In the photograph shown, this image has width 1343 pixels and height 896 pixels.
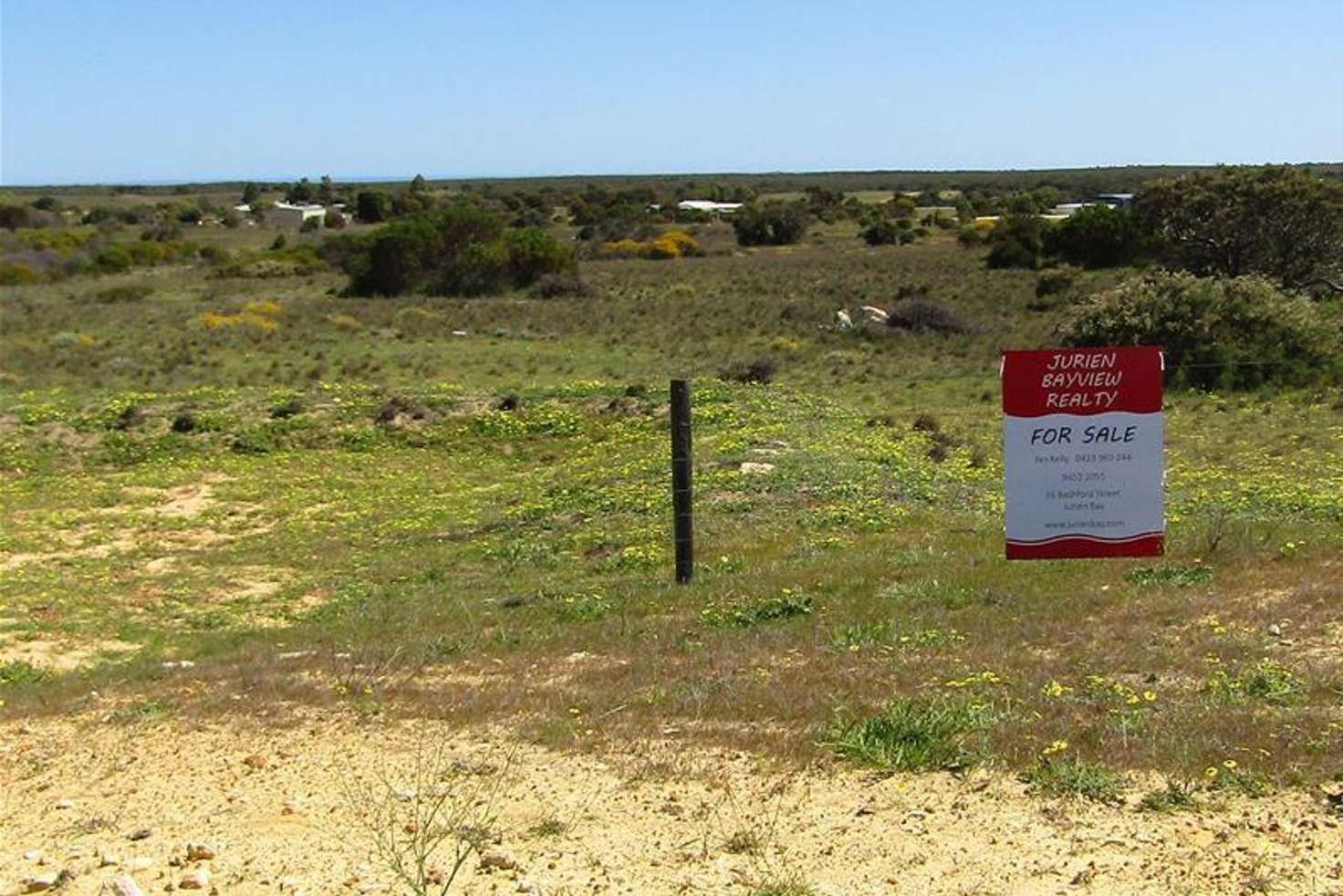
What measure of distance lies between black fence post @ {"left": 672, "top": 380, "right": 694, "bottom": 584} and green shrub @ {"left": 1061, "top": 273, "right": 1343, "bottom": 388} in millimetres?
14963

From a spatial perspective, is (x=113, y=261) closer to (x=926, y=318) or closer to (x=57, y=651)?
(x=926, y=318)

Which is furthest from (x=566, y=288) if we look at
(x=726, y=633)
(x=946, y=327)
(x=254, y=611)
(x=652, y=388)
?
(x=726, y=633)

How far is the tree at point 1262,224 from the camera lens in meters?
33.6

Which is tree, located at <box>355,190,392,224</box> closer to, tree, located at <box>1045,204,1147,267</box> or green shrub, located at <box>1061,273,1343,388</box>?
tree, located at <box>1045,204,1147,267</box>

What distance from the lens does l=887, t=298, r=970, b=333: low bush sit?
33812mm

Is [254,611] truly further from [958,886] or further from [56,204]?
[56,204]

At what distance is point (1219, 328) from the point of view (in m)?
24.8

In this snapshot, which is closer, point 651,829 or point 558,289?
point 651,829

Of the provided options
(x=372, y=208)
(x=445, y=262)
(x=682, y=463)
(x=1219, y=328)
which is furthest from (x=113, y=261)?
(x=682, y=463)

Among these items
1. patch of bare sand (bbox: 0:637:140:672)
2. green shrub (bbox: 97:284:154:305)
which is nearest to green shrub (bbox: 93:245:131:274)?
green shrub (bbox: 97:284:154:305)

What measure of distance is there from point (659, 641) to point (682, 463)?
193cm

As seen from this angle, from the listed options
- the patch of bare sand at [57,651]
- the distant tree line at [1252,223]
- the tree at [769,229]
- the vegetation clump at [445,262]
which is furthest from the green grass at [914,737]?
the tree at [769,229]

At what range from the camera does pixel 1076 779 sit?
4.98 meters

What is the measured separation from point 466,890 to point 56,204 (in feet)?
369
